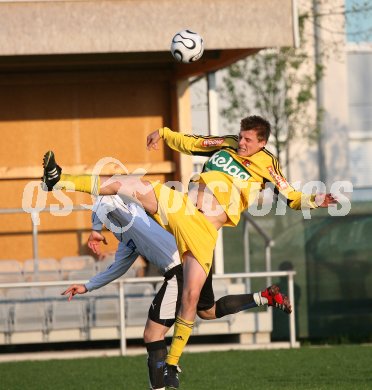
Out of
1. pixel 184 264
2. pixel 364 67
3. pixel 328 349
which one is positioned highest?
pixel 364 67

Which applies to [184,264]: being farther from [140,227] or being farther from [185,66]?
[185,66]

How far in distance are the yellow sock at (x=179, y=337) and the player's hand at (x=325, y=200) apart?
4.65 feet

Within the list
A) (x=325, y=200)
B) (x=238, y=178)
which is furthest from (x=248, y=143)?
(x=325, y=200)

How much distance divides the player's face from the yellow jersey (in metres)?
0.05

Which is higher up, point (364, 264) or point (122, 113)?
point (122, 113)

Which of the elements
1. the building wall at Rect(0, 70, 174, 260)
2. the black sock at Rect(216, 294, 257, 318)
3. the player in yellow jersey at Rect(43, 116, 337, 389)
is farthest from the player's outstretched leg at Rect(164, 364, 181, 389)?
the building wall at Rect(0, 70, 174, 260)

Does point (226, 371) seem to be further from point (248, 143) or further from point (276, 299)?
point (248, 143)

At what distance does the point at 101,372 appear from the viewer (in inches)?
565

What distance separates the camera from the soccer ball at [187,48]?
12336 millimetres

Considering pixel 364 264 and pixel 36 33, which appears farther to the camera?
pixel 364 264

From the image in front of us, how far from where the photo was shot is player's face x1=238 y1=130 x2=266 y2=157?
35.0 ft

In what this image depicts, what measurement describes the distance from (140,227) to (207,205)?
1.91 ft

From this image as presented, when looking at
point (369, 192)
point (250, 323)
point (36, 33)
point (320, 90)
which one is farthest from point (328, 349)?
point (320, 90)

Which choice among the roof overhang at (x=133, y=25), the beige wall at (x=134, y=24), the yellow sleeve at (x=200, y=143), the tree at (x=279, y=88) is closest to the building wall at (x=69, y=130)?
the roof overhang at (x=133, y=25)
